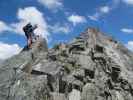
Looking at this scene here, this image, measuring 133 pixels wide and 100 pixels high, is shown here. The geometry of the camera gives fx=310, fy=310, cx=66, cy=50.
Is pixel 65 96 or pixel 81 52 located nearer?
pixel 65 96

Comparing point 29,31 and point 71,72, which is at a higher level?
point 29,31

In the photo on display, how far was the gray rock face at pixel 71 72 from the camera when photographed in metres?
41.2

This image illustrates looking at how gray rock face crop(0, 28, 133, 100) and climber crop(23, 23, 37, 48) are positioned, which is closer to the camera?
gray rock face crop(0, 28, 133, 100)

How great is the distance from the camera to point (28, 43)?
50562 millimetres

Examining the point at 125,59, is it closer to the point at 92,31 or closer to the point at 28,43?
the point at 92,31

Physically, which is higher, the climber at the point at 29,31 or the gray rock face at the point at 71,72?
the climber at the point at 29,31

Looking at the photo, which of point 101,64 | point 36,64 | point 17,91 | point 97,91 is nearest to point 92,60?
point 101,64

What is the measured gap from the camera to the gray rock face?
41250mm

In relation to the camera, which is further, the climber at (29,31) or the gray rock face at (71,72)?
the climber at (29,31)

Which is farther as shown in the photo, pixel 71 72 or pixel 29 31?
pixel 29 31

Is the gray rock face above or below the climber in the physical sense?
below

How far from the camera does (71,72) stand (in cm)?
4553

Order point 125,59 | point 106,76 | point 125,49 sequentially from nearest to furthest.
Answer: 1. point 106,76
2. point 125,59
3. point 125,49

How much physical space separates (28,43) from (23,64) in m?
6.72
